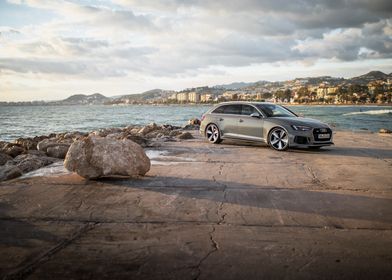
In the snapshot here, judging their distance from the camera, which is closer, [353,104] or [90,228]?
[90,228]

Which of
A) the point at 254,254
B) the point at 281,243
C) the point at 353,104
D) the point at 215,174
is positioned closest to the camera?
the point at 254,254

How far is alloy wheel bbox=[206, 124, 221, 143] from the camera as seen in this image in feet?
40.1

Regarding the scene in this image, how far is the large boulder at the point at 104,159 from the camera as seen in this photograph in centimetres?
597

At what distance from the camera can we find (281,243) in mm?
3254

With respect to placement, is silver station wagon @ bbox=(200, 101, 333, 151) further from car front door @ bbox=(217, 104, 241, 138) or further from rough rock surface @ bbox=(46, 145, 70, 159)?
rough rock surface @ bbox=(46, 145, 70, 159)

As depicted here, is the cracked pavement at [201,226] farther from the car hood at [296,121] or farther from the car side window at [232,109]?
the car side window at [232,109]

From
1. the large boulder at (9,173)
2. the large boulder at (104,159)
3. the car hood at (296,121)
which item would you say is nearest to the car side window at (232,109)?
the car hood at (296,121)

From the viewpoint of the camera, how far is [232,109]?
1202cm

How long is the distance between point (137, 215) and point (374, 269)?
264cm

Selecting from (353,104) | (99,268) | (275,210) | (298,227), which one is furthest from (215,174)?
(353,104)

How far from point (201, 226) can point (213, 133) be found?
343 inches

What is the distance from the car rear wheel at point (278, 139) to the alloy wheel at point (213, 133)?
2.24 metres

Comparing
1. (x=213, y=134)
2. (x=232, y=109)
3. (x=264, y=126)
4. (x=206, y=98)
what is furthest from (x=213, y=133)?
(x=206, y=98)

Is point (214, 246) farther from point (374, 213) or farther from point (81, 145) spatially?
point (81, 145)
